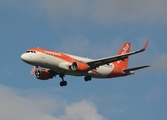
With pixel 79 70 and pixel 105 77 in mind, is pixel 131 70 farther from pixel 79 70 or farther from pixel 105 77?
pixel 79 70

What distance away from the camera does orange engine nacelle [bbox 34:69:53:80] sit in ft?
326

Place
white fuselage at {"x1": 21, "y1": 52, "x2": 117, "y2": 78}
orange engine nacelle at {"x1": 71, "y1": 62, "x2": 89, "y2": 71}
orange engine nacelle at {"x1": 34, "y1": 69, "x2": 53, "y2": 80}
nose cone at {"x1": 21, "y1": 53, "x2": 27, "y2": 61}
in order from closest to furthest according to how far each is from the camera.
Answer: white fuselage at {"x1": 21, "y1": 52, "x2": 117, "y2": 78}, nose cone at {"x1": 21, "y1": 53, "x2": 27, "y2": 61}, orange engine nacelle at {"x1": 71, "y1": 62, "x2": 89, "y2": 71}, orange engine nacelle at {"x1": 34, "y1": 69, "x2": 53, "y2": 80}

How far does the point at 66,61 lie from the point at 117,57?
8472 mm

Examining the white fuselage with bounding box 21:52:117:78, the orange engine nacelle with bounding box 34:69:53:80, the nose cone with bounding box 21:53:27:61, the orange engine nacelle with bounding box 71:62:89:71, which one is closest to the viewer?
the white fuselage with bounding box 21:52:117:78

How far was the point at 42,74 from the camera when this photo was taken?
9931cm

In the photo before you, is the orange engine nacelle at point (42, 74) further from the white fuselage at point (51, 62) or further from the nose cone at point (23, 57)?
the nose cone at point (23, 57)

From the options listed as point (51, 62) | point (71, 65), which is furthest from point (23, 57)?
point (71, 65)

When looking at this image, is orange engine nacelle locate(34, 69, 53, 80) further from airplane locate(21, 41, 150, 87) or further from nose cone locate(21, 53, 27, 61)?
nose cone locate(21, 53, 27, 61)

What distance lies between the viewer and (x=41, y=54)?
91938mm

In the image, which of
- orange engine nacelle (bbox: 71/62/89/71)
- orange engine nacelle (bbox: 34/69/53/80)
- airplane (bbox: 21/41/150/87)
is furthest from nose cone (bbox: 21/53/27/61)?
orange engine nacelle (bbox: 71/62/89/71)

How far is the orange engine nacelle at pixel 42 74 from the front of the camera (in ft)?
326

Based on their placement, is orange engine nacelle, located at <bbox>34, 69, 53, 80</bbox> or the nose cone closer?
the nose cone

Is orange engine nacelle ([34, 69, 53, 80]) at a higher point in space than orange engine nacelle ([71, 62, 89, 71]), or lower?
higher

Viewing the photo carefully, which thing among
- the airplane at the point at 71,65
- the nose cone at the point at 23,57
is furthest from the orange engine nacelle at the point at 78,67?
the nose cone at the point at 23,57
